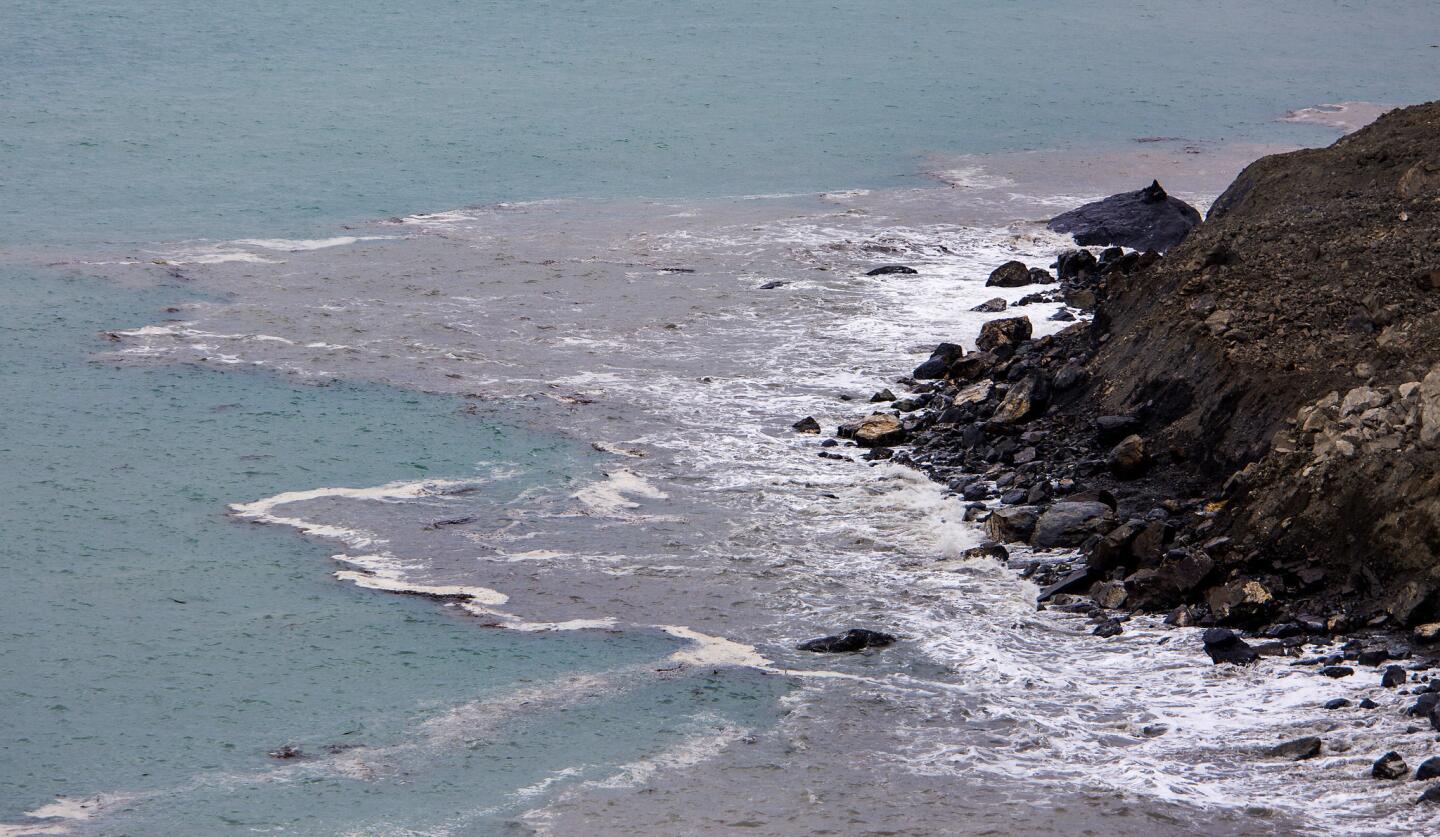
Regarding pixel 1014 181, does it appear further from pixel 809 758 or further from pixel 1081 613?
pixel 809 758

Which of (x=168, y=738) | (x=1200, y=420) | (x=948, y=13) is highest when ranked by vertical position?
(x=948, y=13)

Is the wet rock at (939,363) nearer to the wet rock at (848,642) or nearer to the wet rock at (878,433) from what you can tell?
the wet rock at (878,433)

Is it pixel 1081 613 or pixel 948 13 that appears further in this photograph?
pixel 948 13

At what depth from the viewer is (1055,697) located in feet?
26.2

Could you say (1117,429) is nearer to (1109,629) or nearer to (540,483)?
(1109,629)

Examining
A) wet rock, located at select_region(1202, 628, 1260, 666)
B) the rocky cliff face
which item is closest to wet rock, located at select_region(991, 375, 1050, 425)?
the rocky cliff face

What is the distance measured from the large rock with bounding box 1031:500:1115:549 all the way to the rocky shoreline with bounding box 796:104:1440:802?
0.01m

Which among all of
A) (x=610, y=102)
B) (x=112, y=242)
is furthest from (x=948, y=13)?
(x=112, y=242)

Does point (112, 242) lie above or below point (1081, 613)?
above

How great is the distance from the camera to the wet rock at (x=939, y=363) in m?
12.8

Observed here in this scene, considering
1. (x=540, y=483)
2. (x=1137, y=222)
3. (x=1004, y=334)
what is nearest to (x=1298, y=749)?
(x=540, y=483)

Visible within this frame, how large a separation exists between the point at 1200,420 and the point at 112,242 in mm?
11625

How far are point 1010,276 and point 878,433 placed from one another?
435 centimetres

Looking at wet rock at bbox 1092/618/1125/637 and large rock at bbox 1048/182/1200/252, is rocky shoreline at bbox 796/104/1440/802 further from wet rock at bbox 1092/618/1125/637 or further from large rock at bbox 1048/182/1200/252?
large rock at bbox 1048/182/1200/252
